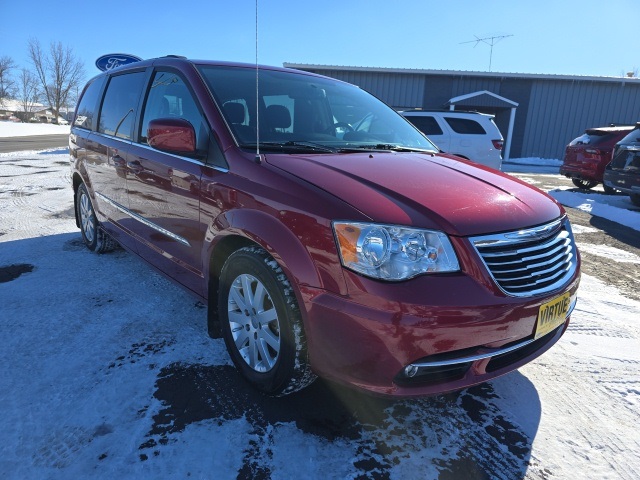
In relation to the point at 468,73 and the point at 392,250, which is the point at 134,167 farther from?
the point at 468,73

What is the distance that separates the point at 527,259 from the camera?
6.71ft

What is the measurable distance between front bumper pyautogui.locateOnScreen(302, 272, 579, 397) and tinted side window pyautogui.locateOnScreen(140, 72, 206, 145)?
1.39 meters

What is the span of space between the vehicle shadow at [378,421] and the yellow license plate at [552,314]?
0.51 meters

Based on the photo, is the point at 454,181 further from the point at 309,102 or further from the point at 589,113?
the point at 589,113

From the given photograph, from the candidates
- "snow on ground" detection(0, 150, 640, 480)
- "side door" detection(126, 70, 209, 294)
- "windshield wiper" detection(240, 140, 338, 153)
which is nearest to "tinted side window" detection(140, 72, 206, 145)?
"side door" detection(126, 70, 209, 294)

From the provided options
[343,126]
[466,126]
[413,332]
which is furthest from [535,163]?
[413,332]

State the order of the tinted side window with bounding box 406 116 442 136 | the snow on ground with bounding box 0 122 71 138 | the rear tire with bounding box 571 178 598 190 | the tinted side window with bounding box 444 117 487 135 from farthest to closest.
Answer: the snow on ground with bounding box 0 122 71 138
the rear tire with bounding box 571 178 598 190
the tinted side window with bounding box 406 116 442 136
the tinted side window with bounding box 444 117 487 135

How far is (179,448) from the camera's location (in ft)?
6.38

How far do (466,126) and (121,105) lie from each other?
795 cm

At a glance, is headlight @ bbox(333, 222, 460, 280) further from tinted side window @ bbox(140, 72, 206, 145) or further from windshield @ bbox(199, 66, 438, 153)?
tinted side window @ bbox(140, 72, 206, 145)

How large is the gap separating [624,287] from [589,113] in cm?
2263

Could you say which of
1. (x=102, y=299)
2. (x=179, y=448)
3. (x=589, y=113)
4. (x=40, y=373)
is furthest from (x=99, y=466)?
(x=589, y=113)

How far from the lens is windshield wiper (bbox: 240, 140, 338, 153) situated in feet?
8.16

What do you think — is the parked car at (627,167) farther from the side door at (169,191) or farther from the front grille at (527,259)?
the side door at (169,191)
